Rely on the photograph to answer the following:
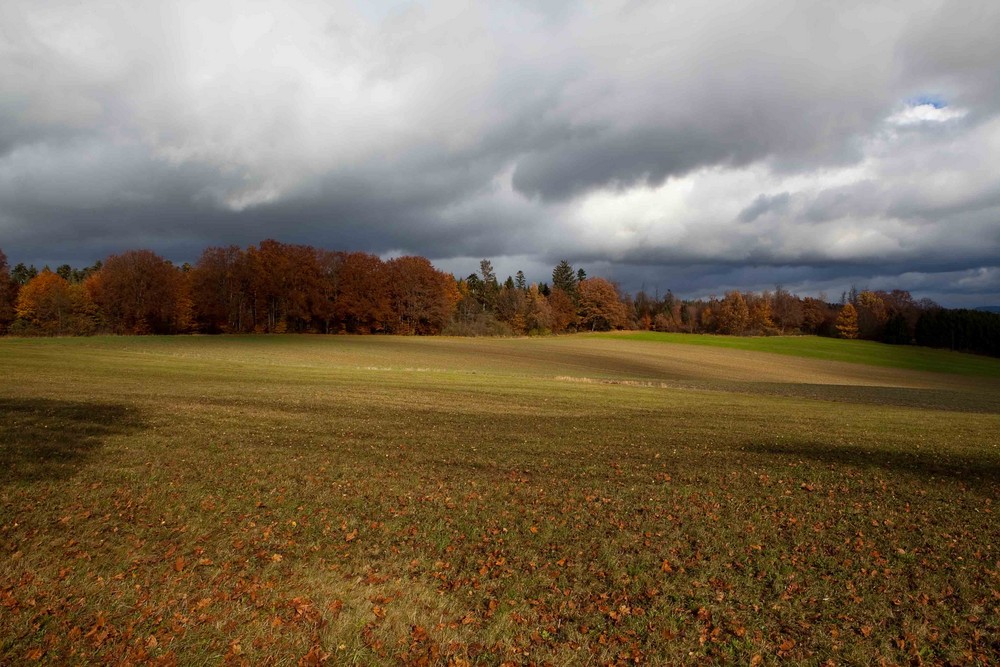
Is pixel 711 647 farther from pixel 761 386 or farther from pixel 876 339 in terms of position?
pixel 876 339

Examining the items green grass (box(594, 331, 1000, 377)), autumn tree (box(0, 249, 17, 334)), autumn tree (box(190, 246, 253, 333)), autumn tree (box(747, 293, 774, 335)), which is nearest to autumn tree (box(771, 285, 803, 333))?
autumn tree (box(747, 293, 774, 335))

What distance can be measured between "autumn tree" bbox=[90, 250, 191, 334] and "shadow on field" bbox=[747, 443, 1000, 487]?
99048mm

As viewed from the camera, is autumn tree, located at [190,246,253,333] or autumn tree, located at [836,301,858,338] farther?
autumn tree, located at [836,301,858,338]

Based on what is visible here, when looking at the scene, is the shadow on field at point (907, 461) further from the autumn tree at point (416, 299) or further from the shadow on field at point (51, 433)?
the autumn tree at point (416, 299)

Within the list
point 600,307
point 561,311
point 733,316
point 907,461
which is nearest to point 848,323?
point 733,316

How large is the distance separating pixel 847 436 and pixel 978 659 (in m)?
14.6

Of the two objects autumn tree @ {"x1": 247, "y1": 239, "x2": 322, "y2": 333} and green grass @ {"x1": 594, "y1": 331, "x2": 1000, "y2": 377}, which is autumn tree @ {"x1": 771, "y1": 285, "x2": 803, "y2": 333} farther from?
autumn tree @ {"x1": 247, "y1": 239, "x2": 322, "y2": 333}

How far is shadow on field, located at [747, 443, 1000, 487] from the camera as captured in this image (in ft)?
43.5

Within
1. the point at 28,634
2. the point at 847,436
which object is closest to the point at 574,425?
the point at 847,436

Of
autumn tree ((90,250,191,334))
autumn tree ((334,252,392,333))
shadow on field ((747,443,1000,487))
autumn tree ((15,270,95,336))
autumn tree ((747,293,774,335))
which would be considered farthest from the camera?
autumn tree ((747,293,774,335))

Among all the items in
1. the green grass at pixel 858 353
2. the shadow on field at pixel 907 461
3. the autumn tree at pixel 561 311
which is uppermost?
the autumn tree at pixel 561 311

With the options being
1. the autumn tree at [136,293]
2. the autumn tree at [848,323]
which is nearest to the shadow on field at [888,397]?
the autumn tree at [136,293]

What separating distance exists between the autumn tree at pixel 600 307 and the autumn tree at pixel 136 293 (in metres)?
88.6

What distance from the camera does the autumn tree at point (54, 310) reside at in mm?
87062
